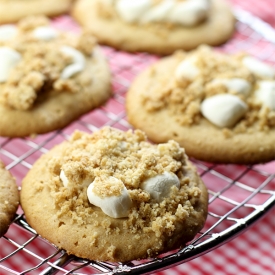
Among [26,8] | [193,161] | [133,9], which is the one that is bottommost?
[193,161]

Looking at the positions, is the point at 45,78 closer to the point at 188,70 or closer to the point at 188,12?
the point at 188,70

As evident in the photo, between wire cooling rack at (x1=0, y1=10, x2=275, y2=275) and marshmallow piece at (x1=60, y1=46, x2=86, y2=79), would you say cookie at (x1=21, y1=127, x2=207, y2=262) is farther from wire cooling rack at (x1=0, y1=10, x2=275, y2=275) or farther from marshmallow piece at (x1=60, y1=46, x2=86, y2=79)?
marshmallow piece at (x1=60, y1=46, x2=86, y2=79)

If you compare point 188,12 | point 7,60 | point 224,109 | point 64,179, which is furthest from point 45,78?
point 188,12

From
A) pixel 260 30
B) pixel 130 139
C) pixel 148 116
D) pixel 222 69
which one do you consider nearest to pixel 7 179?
pixel 130 139

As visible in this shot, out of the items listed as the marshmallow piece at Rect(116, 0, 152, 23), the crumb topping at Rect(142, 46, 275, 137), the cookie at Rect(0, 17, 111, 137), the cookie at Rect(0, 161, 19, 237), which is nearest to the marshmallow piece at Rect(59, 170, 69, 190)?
the cookie at Rect(0, 161, 19, 237)

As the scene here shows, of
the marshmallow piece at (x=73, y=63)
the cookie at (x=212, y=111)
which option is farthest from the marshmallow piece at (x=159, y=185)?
the marshmallow piece at (x=73, y=63)
